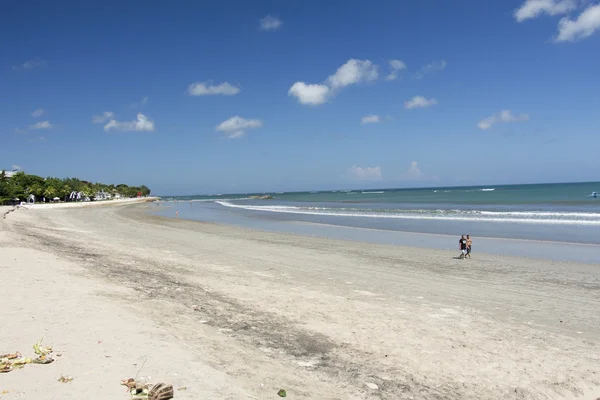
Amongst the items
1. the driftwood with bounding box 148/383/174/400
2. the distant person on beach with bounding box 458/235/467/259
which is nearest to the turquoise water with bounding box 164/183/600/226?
the distant person on beach with bounding box 458/235/467/259

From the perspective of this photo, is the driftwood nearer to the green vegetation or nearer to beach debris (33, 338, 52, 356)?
beach debris (33, 338, 52, 356)

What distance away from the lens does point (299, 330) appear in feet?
24.1

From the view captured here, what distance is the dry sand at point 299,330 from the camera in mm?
5102

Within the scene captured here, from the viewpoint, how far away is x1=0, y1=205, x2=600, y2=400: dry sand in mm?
5102

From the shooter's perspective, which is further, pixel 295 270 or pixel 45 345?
pixel 295 270

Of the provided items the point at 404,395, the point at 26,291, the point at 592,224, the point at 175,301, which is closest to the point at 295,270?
the point at 175,301

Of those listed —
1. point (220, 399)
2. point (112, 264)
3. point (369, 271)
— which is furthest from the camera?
point (369, 271)

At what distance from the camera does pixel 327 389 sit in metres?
5.17

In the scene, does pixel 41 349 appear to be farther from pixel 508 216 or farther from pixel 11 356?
pixel 508 216

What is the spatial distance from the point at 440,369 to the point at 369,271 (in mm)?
7704

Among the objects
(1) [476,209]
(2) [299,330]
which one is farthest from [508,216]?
(2) [299,330]

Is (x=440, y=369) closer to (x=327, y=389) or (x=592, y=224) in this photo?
(x=327, y=389)

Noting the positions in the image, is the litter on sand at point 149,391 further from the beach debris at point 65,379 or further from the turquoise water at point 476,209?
the turquoise water at point 476,209

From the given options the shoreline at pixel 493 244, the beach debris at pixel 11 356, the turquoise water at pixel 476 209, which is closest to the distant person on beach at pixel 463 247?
the shoreline at pixel 493 244
